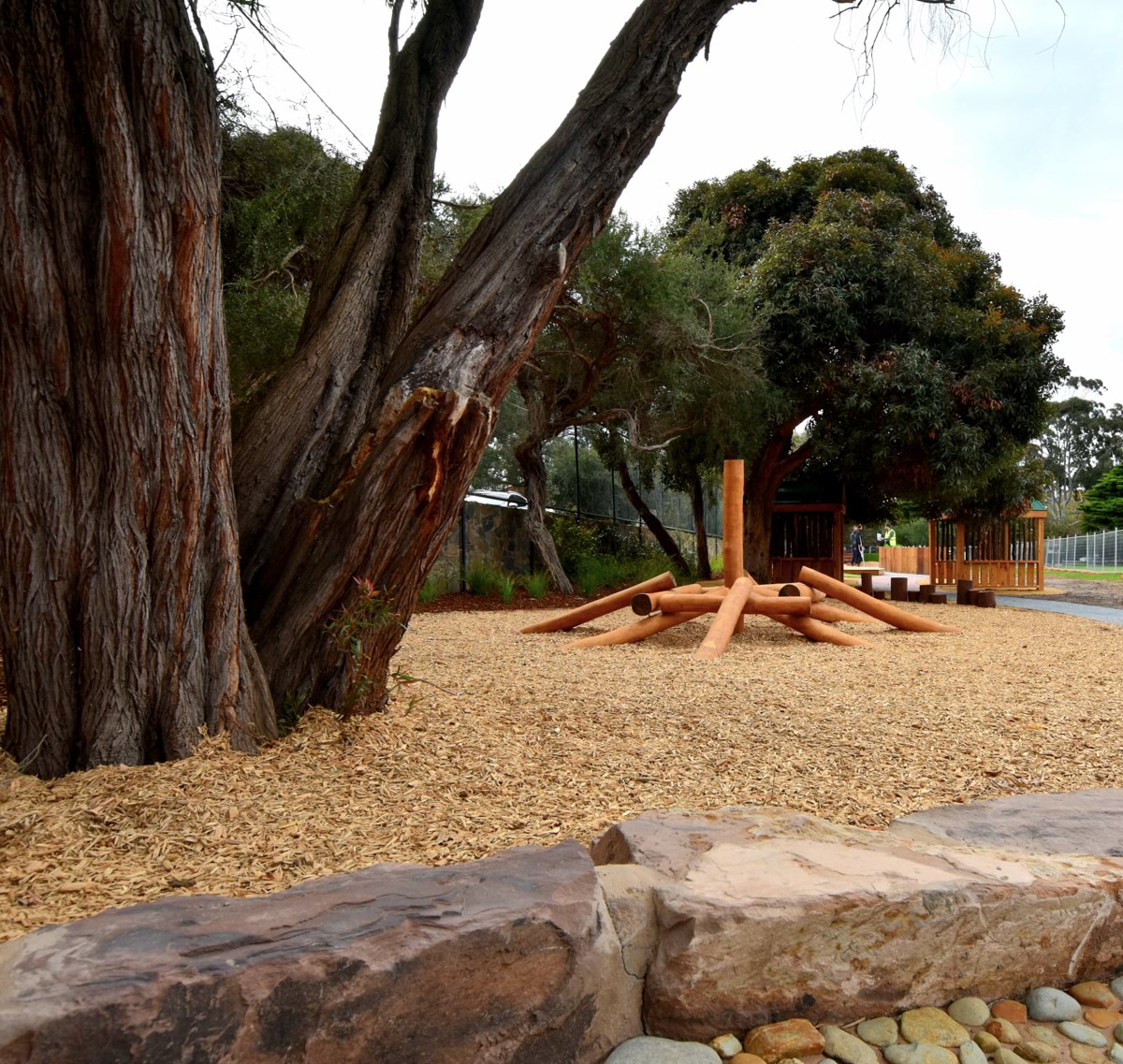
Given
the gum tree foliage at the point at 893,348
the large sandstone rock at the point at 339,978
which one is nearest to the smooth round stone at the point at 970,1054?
the large sandstone rock at the point at 339,978

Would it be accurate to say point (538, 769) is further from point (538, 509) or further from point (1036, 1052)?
point (538, 509)

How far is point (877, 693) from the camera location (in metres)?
4.74

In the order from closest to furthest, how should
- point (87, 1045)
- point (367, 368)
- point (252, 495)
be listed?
1. point (87, 1045)
2. point (252, 495)
3. point (367, 368)

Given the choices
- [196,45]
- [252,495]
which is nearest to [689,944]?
[252,495]

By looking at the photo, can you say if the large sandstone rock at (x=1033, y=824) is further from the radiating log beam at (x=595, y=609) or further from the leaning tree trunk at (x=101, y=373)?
the radiating log beam at (x=595, y=609)

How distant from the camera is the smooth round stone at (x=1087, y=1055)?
1.81 m

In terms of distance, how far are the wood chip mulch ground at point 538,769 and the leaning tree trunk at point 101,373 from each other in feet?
0.84

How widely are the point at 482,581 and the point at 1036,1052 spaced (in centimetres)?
1010

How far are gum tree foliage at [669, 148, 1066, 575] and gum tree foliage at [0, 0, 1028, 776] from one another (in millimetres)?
9575

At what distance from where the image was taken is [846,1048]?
1.81 meters

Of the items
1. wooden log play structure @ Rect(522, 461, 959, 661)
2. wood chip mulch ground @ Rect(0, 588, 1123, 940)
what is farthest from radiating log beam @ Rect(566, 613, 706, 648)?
wood chip mulch ground @ Rect(0, 588, 1123, 940)

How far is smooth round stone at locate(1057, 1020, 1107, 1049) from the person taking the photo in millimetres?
1868

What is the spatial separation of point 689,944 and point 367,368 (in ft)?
8.72

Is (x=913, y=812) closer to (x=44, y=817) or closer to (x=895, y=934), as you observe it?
(x=895, y=934)
